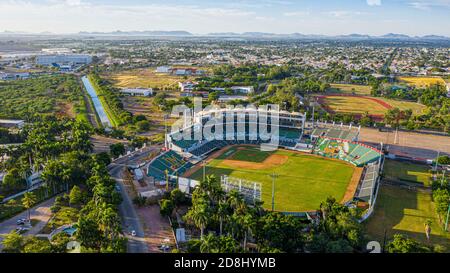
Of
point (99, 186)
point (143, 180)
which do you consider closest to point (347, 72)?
point (143, 180)

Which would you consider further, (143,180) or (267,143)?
(267,143)

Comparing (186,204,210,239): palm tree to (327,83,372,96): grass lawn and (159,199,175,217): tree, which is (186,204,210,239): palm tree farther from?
(327,83,372,96): grass lawn

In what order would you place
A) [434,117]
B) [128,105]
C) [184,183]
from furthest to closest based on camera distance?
1. [128,105]
2. [434,117]
3. [184,183]

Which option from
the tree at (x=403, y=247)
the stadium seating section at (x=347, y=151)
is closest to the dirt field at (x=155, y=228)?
the tree at (x=403, y=247)

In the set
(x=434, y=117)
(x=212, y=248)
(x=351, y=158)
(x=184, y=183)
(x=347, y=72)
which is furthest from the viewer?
(x=347, y=72)

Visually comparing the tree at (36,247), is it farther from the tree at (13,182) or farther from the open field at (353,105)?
the open field at (353,105)

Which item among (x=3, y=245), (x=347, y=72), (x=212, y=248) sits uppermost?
(x=347, y=72)
